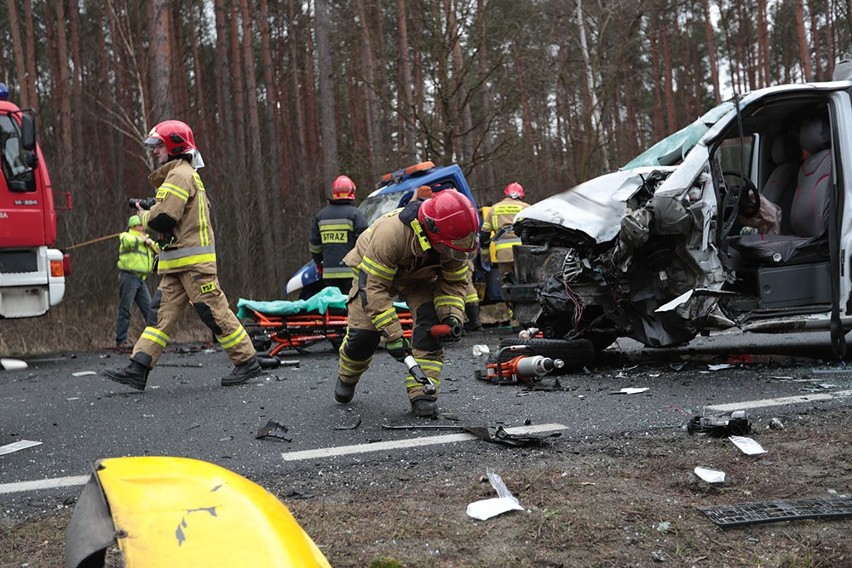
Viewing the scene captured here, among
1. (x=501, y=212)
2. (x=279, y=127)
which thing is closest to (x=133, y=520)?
(x=501, y=212)

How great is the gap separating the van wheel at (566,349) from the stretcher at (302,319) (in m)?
1.99

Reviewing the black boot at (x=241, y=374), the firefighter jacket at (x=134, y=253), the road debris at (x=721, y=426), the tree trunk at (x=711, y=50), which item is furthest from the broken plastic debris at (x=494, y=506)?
the tree trunk at (x=711, y=50)

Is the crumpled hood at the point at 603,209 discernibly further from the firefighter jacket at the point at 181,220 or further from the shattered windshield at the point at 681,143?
the firefighter jacket at the point at 181,220

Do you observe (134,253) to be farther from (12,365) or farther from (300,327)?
(300,327)

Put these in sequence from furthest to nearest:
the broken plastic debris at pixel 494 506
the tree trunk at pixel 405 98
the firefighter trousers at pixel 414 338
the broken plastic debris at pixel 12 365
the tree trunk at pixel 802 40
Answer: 1. the tree trunk at pixel 802 40
2. the tree trunk at pixel 405 98
3. the broken plastic debris at pixel 12 365
4. the firefighter trousers at pixel 414 338
5. the broken plastic debris at pixel 494 506

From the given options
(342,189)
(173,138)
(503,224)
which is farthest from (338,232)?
(173,138)

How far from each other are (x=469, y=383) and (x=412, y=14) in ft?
27.7

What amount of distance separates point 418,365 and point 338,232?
14.2 feet

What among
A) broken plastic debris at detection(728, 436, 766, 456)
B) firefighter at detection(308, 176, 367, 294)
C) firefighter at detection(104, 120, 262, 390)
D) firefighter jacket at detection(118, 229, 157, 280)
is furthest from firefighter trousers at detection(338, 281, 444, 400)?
firefighter jacket at detection(118, 229, 157, 280)

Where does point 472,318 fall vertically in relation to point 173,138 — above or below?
below

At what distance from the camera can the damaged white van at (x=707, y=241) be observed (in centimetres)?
604

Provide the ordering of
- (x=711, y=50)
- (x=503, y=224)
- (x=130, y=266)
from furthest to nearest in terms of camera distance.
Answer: (x=711, y=50) < (x=503, y=224) < (x=130, y=266)

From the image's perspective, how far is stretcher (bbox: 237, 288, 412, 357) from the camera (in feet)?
27.7

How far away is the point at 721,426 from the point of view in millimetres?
4285
